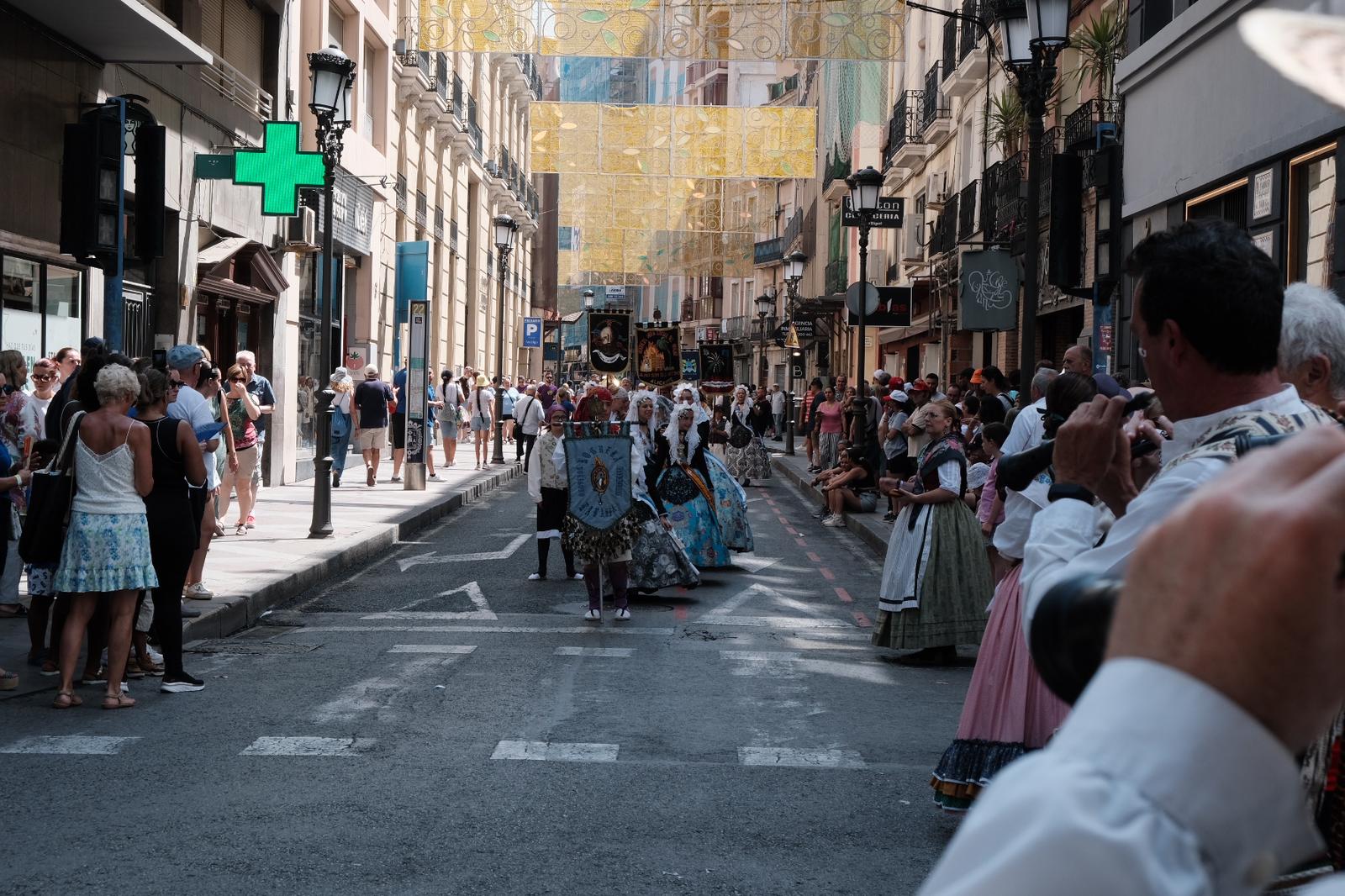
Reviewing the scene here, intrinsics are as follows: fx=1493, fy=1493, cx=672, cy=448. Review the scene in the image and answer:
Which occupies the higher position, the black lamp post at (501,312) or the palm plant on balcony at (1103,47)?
the palm plant on balcony at (1103,47)

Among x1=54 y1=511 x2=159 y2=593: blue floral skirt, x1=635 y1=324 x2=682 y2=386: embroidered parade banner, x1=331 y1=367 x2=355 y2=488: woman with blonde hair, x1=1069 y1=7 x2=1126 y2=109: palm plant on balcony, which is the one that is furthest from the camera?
x1=635 y1=324 x2=682 y2=386: embroidered parade banner

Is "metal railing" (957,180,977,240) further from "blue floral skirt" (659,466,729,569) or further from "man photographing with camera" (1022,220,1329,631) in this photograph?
"man photographing with camera" (1022,220,1329,631)

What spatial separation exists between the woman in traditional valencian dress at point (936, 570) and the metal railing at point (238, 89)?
39.8ft

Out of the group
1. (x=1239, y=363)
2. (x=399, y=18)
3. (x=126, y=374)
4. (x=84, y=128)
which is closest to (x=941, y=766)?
(x=1239, y=363)

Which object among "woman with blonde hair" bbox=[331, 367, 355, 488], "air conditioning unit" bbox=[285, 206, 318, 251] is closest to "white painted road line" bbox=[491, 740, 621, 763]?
"woman with blonde hair" bbox=[331, 367, 355, 488]

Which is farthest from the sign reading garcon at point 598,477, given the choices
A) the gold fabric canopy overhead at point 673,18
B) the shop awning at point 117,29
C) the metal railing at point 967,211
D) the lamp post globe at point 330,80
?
the metal railing at point 967,211

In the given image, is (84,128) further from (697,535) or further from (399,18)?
(399,18)

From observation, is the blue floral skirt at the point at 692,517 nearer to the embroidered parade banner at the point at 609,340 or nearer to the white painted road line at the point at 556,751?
the white painted road line at the point at 556,751

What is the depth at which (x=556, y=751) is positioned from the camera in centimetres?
680

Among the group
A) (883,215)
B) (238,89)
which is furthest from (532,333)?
(238,89)

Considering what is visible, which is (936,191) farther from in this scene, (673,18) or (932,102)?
(673,18)

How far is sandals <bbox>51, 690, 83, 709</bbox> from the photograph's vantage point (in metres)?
7.59

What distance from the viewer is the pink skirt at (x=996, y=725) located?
578 centimetres

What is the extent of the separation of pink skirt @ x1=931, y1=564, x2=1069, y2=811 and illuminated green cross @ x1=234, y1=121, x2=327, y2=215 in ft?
44.0
